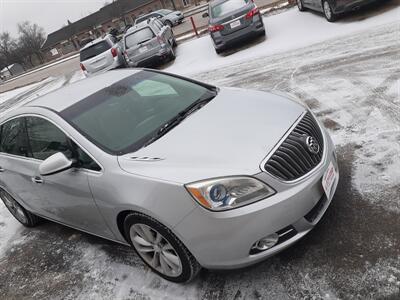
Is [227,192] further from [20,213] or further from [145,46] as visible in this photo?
[145,46]

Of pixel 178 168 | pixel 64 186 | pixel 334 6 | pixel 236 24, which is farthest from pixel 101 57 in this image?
pixel 178 168

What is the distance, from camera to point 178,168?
287cm

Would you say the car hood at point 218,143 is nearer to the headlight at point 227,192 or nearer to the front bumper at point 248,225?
the headlight at point 227,192

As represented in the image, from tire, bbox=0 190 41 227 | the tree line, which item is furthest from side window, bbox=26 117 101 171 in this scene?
the tree line

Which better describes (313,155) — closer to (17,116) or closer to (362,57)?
(17,116)

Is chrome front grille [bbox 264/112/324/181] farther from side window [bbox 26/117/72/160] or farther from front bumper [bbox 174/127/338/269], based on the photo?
side window [bbox 26/117/72/160]

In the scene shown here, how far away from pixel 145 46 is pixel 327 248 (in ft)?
41.7

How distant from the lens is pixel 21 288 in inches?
156

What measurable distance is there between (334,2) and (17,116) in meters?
8.85

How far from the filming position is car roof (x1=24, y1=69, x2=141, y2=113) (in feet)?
12.8

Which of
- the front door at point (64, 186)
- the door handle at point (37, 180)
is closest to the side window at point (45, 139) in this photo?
the front door at point (64, 186)

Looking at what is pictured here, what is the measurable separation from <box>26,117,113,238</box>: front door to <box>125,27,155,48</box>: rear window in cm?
1124

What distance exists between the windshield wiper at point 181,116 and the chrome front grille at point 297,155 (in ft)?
3.27

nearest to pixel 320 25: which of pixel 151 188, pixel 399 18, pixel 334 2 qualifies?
pixel 334 2
